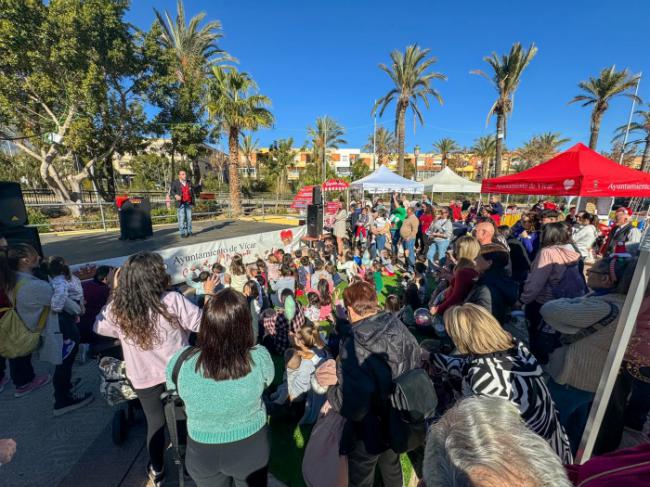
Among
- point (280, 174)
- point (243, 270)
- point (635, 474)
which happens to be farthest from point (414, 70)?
point (635, 474)

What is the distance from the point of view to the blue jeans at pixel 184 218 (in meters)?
8.88

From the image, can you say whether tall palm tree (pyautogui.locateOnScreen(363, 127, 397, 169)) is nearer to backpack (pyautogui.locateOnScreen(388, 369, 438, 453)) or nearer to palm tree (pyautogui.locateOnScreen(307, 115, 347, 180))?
palm tree (pyautogui.locateOnScreen(307, 115, 347, 180))

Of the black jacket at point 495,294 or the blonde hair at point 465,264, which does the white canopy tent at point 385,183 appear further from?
the black jacket at point 495,294

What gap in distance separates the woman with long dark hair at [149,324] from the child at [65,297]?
1189mm

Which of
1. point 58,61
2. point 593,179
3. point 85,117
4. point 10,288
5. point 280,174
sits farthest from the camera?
point 280,174

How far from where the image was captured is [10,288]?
267 centimetres

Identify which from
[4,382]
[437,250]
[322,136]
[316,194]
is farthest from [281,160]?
[4,382]

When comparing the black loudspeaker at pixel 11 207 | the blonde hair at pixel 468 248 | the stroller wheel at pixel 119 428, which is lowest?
the stroller wheel at pixel 119 428

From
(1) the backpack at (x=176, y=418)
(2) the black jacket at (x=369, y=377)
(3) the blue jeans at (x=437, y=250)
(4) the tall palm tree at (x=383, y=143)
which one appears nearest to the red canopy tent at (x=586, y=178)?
(3) the blue jeans at (x=437, y=250)

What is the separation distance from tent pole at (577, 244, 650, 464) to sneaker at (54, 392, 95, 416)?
4300mm

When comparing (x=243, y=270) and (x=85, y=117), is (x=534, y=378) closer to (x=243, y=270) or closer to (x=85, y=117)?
(x=243, y=270)

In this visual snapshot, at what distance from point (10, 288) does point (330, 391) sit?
10.3ft

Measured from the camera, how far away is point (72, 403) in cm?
305

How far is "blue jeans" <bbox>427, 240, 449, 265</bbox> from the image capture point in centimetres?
735
